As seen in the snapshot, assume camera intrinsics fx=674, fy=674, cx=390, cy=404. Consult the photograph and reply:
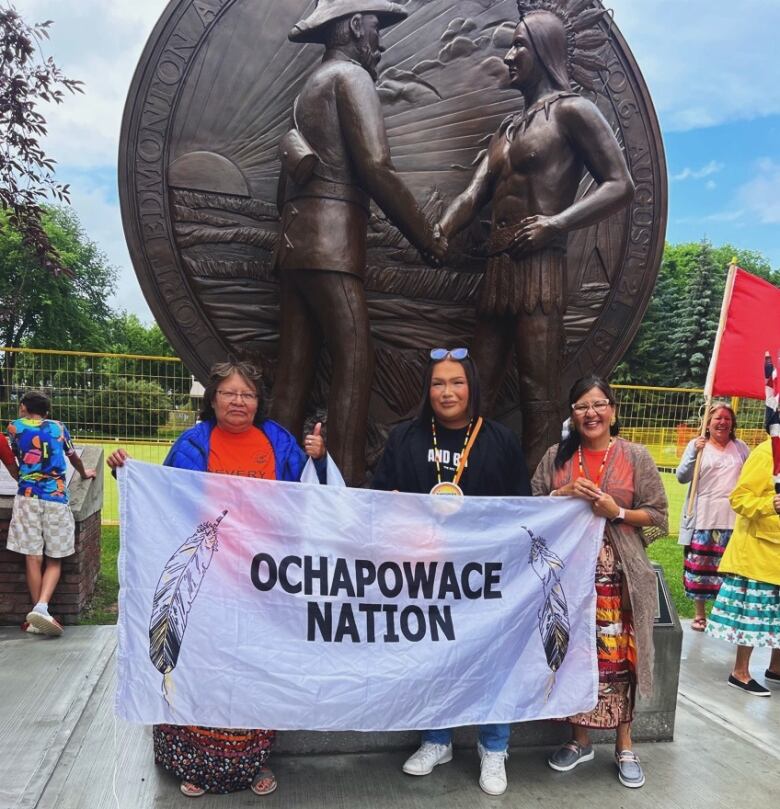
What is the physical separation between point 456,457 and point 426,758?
1.24 metres

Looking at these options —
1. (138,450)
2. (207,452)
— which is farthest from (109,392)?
(207,452)

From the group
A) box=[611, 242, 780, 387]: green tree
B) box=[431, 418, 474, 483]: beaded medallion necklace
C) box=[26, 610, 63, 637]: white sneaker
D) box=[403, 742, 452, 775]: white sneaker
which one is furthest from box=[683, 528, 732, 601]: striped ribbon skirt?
box=[611, 242, 780, 387]: green tree

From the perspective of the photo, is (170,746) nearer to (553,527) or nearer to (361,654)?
(361,654)

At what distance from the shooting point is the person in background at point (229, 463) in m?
2.55

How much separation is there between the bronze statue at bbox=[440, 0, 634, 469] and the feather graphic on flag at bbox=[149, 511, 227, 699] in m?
1.95

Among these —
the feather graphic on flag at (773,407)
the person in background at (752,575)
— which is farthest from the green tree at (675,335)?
the feather graphic on flag at (773,407)

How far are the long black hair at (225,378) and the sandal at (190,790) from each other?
1398mm

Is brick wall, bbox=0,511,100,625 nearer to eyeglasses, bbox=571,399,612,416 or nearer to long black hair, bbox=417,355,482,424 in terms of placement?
long black hair, bbox=417,355,482,424

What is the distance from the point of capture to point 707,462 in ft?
18.5

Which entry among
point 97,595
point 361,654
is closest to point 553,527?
point 361,654

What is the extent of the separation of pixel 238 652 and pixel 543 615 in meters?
1.19

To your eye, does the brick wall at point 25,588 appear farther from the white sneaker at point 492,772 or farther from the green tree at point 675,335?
the green tree at point 675,335

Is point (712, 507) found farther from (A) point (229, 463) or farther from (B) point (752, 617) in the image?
(A) point (229, 463)

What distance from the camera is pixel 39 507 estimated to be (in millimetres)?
4914
